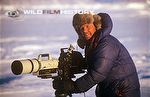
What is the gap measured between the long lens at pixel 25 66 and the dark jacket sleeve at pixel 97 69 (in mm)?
297

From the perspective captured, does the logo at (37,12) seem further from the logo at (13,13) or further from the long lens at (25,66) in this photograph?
the long lens at (25,66)

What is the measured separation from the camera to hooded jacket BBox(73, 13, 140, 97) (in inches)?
89.6

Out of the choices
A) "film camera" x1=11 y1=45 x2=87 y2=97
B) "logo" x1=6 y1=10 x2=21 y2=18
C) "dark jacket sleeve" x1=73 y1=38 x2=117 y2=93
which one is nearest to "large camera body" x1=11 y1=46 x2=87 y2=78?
"film camera" x1=11 y1=45 x2=87 y2=97

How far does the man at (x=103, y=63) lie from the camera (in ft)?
7.48

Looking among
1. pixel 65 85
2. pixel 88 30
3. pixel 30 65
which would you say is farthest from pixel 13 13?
pixel 65 85

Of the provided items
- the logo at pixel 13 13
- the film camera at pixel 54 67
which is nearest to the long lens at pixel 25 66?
the film camera at pixel 54 67

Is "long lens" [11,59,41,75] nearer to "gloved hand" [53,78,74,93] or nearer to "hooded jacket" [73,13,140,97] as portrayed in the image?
"gloved hand" [53,78,74,93]

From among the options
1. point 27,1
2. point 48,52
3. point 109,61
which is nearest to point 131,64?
point 109,61

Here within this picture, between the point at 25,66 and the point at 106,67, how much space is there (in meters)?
0.52

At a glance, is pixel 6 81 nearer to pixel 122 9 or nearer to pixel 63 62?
Answer: pixel 63 62

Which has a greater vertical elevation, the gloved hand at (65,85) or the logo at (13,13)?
the logo at (13,13)

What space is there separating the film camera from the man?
83 millimetres

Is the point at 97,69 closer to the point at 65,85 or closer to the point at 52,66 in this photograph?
the point at 65,85

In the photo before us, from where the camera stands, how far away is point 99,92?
2570 millimetres
